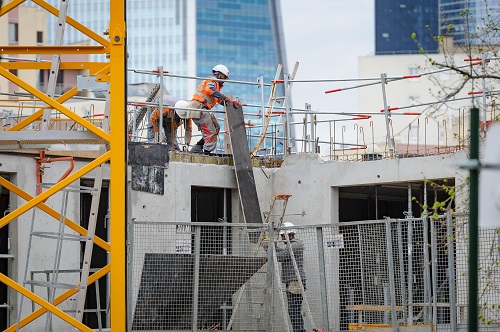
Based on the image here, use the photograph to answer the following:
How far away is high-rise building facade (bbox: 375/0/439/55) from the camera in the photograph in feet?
545

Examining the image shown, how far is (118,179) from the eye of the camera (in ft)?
44.2

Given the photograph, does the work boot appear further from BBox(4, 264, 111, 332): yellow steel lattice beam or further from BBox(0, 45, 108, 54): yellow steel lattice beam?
BBox(0, 45, 108, 54): yellow steel lattice beam

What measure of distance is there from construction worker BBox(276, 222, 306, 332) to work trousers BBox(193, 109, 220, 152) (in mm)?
3965

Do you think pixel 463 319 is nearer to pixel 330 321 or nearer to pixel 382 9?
pixel 330 321

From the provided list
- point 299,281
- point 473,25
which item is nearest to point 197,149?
point 299,281

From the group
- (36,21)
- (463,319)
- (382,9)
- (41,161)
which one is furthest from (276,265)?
(382,9)

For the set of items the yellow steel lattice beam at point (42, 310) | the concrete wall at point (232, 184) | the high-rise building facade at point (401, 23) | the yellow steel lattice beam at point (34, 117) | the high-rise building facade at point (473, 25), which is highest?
the high-rise building facade at point (401, 23)

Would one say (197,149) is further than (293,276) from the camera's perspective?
Yes

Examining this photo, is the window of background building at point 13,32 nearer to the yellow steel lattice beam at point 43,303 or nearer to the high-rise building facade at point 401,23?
the high-rise building facade at point 401,23

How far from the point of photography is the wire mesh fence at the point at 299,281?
17109 millimetres

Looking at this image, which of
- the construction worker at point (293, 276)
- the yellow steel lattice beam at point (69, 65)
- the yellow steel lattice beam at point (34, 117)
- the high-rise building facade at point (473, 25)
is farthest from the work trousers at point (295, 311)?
the yellow steel lattice beam at point (69, 65)

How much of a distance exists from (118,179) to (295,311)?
5.50m

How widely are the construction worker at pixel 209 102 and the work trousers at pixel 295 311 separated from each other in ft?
15.2

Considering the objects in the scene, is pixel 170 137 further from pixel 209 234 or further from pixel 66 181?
pixel 66 181
